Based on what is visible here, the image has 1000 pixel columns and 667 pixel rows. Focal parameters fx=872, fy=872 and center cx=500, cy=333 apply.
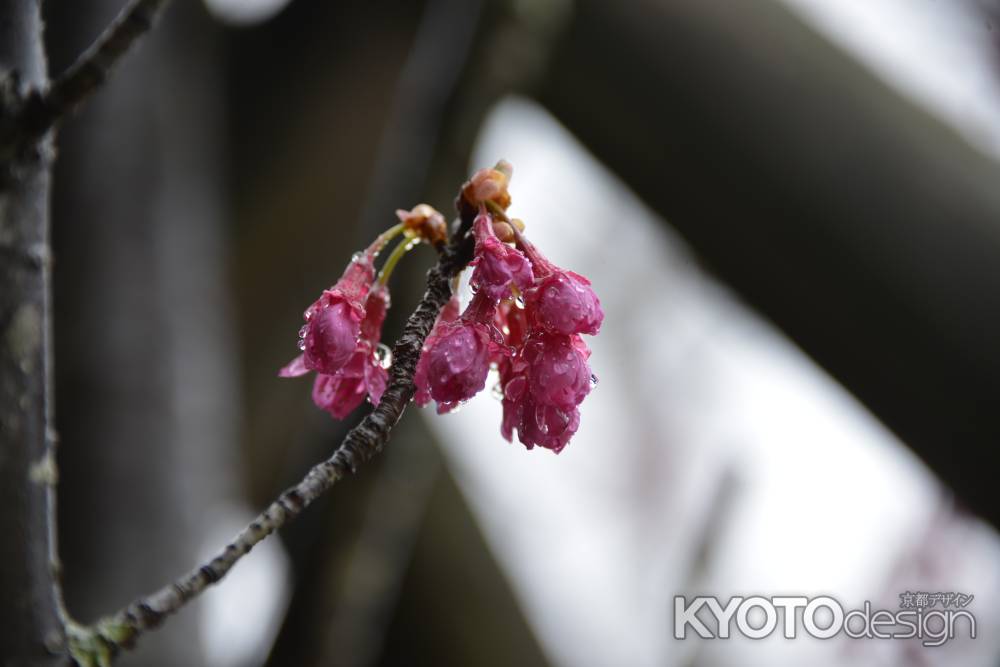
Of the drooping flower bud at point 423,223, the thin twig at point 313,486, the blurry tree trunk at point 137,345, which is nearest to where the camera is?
the thin twig at point 313,486

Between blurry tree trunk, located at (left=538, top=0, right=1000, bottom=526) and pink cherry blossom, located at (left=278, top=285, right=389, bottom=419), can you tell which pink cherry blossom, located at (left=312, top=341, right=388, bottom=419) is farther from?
blurry tree trunk, located at (left=538, top=0, right=1000, bottom=526)

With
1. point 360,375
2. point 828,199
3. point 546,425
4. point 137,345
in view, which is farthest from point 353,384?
point 137,345

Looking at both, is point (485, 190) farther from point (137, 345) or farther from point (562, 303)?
point (137, 345)

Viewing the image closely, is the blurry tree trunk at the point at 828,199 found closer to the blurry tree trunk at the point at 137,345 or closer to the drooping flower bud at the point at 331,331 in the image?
the drooping flower bud at the point at 331,331

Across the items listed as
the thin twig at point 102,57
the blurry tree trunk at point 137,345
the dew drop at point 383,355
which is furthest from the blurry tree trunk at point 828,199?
the blurry tree trunk at point 137,345

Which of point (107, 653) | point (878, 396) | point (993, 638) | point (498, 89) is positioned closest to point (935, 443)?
point (878, 396)

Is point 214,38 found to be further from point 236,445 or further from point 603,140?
point 603,140
